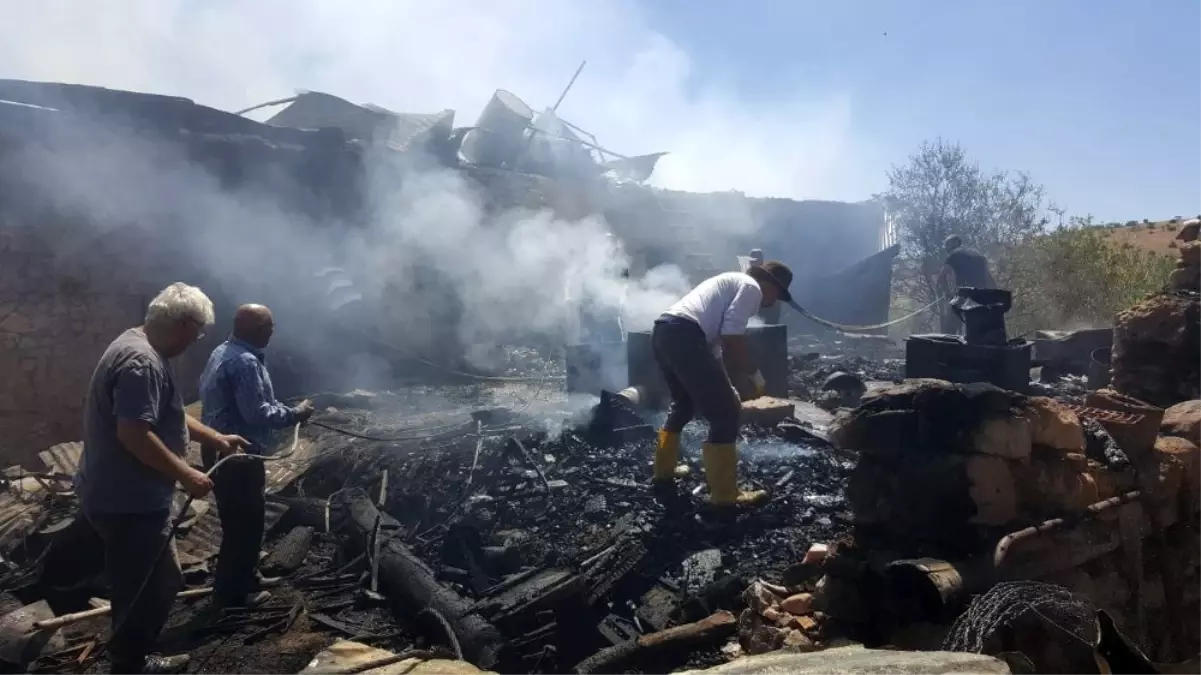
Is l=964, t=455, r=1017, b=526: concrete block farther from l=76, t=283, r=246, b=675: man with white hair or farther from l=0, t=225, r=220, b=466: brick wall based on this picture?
l=0, t=225, r=220, b=466: brick wall

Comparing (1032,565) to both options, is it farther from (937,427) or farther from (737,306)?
(737,306)

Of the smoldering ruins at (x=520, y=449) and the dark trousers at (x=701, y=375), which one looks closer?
the smoldering ruins at (x=520, y=449)

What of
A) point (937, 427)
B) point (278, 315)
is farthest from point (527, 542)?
point (278, 315)

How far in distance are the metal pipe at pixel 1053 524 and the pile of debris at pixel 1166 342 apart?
8.70 ft

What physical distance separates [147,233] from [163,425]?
8143mm

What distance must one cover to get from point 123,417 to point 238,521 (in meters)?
1.76

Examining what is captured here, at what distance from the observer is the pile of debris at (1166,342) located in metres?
5.70

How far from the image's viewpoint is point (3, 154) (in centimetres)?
914

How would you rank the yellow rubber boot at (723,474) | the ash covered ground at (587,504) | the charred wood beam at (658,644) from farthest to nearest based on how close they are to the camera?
the yellow rubber boot at (723,474), the ash covered ground at (587,504), the charred wood beam at (658,644)

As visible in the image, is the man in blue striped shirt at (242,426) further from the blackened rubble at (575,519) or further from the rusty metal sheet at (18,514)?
the rusty metal sheet at (18,514)

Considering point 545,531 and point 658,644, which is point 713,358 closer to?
point 545,531

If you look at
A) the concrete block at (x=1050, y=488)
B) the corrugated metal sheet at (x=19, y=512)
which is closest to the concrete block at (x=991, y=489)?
the concrete block at (x=1050, y=488)

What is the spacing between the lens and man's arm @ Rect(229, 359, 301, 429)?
4680 mm

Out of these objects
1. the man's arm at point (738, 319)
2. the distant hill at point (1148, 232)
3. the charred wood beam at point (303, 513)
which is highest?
the distant hill at point (1148, 232)
